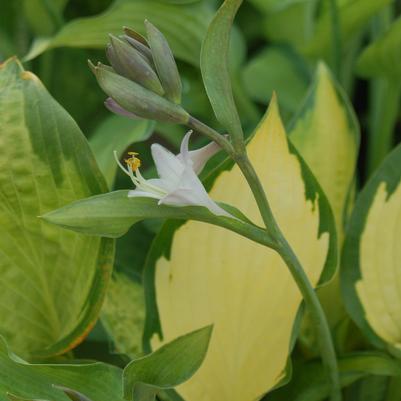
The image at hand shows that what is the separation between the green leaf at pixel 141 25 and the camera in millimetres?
608

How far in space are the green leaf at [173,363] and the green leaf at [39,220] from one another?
→ 0.28 ft

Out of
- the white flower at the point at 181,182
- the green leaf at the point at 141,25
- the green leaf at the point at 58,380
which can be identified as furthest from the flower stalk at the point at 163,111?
the green leaf at the point at 141,25

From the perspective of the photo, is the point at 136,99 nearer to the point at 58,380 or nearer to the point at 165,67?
the point at 165,67

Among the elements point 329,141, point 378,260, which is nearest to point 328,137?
point 329,141

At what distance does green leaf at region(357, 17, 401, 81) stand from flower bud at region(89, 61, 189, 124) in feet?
1.13

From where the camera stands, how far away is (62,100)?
2.50 feet

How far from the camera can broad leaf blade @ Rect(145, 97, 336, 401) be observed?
0.46 m

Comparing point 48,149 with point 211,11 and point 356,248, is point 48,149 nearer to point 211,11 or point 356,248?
point 356,248

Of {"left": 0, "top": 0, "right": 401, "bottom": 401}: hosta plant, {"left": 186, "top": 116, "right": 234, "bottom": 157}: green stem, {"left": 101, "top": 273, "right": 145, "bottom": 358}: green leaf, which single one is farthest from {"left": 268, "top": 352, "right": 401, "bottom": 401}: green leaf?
{"left": 186, "top": 116, "right": 234, "bottom": 157}: green stem

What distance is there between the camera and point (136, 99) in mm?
311

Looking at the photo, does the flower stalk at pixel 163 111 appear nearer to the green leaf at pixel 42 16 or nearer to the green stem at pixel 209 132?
the green stem at pixel 209 132

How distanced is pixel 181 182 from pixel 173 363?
92 millimetres

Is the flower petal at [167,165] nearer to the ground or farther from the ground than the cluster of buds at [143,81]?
nearer to the ground

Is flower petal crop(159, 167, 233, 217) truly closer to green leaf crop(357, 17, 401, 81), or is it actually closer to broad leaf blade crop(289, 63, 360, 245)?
broad leaf blade crop(289, 63, 360, 245)
